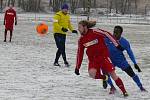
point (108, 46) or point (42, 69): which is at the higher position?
point (108, 46)

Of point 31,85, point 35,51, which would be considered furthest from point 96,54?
point 35,51

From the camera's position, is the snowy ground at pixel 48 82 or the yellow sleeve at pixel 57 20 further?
the yellow sleeve at pixel 57 20

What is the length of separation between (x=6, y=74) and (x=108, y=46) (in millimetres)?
3620

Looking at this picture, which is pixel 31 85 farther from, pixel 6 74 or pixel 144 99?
pixel 144 99

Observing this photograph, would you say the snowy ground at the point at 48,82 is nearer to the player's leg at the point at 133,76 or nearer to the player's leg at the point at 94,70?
the player's leg at the point at 133,76

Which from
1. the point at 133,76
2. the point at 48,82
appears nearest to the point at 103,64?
the point at 133,76

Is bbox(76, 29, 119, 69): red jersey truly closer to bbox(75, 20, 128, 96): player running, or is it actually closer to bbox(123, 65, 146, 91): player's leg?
bbox(75, 20, 128, 96): player running

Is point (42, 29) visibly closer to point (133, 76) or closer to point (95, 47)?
point (133, 76)

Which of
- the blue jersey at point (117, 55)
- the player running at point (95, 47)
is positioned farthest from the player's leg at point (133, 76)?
the player running at point (95, 47)

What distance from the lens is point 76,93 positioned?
10.3 meters

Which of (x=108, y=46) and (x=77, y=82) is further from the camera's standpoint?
(x=77, y=82)

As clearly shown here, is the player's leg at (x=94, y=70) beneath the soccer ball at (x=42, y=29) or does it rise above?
beneath

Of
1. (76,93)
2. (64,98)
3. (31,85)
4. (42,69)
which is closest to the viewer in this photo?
(64,98)

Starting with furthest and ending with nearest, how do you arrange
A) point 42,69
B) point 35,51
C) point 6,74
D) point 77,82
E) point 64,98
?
point 35,51
point 42,69
point 6,74
point 77,82
point 64,98
